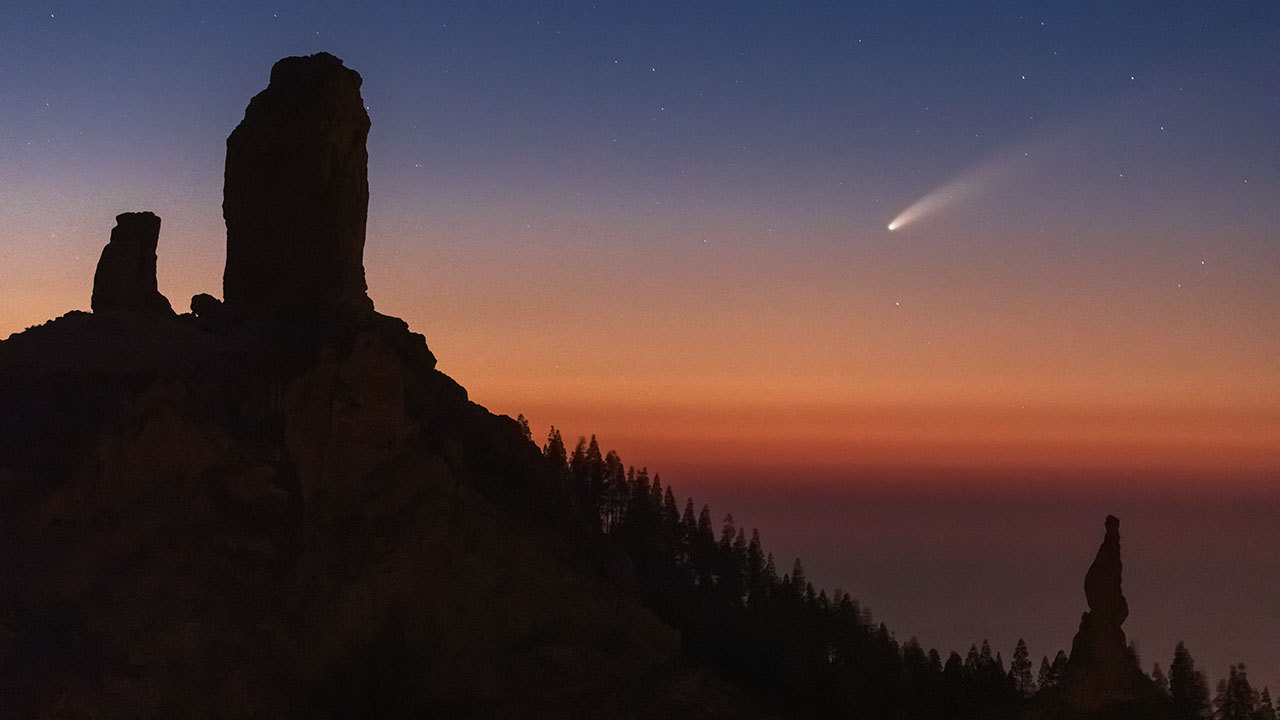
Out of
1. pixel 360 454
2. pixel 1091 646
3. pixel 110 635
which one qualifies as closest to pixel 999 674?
pixel 1091 646

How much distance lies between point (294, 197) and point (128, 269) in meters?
10.7

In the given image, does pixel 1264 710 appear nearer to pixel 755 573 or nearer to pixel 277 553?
pixel 755 573

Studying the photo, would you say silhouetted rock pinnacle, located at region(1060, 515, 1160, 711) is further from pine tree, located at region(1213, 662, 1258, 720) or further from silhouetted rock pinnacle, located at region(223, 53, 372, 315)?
silhouetted rock pinnacle, located at region(223, 53, 372, 315)

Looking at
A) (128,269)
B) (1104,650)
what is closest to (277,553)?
(128,269)

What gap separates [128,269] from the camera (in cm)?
7400

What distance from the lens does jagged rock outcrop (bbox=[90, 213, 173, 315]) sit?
242ft

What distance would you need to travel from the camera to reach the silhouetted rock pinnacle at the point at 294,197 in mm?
73875

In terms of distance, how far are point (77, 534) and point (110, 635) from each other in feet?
18.7

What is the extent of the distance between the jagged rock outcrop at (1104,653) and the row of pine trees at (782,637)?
5.02m

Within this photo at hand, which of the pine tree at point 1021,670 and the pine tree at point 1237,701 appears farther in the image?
the pine tree at point 1237,701

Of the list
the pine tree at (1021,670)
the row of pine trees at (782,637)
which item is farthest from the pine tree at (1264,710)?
the pine tree at (1021,670)

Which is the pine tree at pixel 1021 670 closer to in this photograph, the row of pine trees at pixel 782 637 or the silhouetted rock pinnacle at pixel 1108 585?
the row of pine trees at pixel 782 637

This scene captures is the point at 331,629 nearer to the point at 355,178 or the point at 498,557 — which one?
the point at 498,557

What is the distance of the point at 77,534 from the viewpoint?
190 feet
